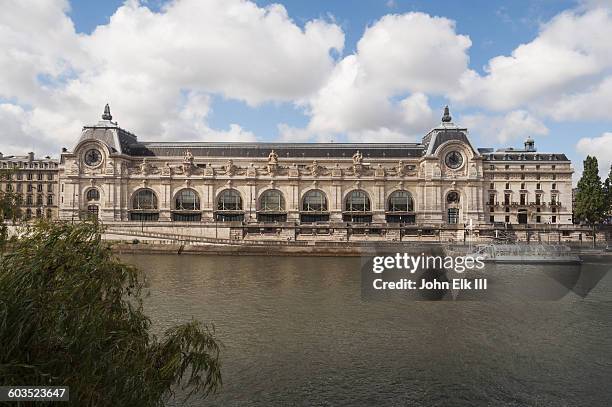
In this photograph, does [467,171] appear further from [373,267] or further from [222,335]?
[222,335]

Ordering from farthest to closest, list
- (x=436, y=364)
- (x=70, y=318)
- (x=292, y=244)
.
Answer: (x=292, y=244) → (x=436, y=364) → (x=70, y=318)

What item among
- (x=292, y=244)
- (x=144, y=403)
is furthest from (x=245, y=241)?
(x=144, y=403)

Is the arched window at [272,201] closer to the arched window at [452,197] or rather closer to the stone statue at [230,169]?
the stone statue at [230,169]

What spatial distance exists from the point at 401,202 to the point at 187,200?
131 ft

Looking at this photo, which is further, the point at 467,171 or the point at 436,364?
the point at 467,171

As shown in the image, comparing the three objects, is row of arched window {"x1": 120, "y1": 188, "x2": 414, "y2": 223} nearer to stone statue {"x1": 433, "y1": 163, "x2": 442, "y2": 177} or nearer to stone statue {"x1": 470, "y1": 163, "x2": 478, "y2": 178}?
stone statue {"x1": 433, "y1": 163, "x2": 442, "y2": 177}

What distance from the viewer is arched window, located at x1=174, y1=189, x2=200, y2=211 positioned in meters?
74.9

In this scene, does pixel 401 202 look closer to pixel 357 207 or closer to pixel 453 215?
pixel 357 207

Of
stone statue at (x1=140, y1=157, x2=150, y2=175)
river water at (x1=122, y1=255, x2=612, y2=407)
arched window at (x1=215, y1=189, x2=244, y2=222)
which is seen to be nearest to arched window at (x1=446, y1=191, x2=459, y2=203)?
arched window at (x1=215, y1=189, x2=244, y2=222)

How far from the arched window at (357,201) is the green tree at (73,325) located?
68226 mm

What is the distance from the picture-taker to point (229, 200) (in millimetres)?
75375

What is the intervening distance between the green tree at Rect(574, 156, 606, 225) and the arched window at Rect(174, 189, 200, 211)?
7208 centimetres

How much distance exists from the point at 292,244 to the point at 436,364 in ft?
152

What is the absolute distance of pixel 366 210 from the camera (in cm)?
7575
